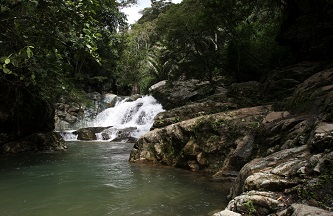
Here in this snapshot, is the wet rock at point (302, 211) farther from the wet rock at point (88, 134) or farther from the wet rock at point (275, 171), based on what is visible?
the wet rock at point (88, 134)

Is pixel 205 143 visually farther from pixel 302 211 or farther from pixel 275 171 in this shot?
pixel 302 211

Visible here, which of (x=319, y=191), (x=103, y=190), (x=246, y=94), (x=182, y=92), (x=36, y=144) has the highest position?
(x=182, y=92)

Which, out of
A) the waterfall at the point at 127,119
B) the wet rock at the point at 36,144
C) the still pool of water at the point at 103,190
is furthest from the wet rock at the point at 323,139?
the waterfall at the point at 127,119

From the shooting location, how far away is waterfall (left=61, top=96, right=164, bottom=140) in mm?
17000

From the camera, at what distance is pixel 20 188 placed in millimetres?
6090

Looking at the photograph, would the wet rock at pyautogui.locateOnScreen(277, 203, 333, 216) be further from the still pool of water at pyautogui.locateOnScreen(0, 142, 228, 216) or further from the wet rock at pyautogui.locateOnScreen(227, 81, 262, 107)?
the wet rock at pyautogui.locateOnScreen(227, 81, 262, 107)

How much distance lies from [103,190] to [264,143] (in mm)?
3641

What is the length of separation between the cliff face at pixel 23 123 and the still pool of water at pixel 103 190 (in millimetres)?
2468

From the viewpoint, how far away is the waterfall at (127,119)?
17000 millimetres

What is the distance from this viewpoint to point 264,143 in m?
6.13

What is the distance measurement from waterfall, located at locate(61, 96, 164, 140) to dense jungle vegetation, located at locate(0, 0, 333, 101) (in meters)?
3.03

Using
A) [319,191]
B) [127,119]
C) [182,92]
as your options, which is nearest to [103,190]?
[319,191]

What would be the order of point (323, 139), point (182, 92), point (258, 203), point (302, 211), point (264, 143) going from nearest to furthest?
1. point (302, 211)
2. point (258, 203)
3. point (323, 139)
4. point (264, 143)
5. point (182, 92)

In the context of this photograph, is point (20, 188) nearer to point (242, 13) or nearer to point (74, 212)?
point (74, 212)
